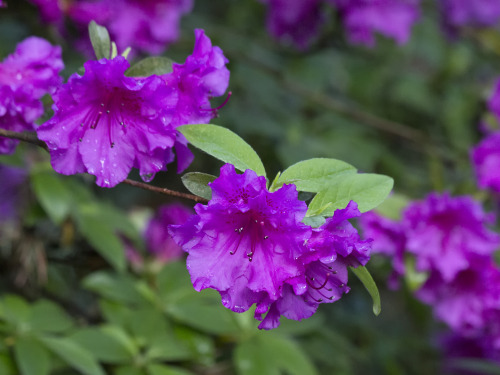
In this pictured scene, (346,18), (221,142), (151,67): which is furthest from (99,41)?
(346,18)

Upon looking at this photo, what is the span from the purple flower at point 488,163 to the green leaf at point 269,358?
54 cm

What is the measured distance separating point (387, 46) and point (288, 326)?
1.17 m

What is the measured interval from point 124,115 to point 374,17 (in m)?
1.18

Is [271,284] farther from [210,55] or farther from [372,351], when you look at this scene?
[372,351]

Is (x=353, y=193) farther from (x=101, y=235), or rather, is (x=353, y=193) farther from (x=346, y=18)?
(x=346, y=18)

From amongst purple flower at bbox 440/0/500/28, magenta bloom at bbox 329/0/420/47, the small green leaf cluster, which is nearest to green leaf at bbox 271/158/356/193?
the small green leaf cluster

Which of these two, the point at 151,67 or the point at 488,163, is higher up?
the point at 151,67

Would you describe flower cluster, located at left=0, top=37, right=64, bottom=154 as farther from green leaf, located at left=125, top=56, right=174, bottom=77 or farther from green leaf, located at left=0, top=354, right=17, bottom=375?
green leaf, located at left=0, top=354, right=17, bottom=375

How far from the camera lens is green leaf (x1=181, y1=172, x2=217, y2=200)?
27.5 inches

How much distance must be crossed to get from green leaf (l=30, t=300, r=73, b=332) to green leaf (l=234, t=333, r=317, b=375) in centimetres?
32

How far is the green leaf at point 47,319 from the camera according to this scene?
1.17 metres

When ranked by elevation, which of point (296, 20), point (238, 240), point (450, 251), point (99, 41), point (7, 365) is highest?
point (99, 41)

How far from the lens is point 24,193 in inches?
57.4

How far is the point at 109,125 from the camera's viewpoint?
760 mm
